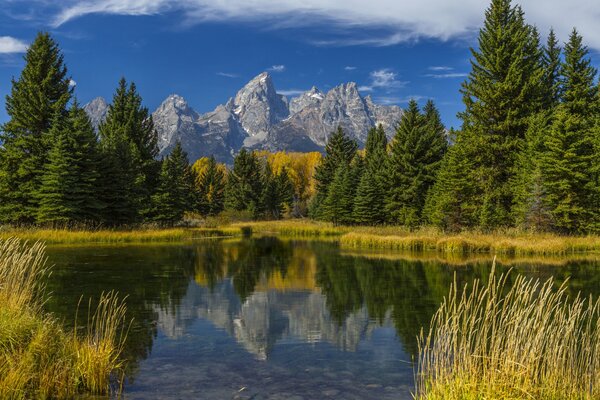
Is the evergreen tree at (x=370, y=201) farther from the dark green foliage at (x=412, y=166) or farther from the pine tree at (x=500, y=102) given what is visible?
the pine tree at (x=500, y=102)

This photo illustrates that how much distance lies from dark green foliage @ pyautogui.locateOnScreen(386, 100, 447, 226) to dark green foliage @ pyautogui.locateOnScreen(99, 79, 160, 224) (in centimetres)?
2815

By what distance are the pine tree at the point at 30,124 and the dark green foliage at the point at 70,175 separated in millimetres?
1172

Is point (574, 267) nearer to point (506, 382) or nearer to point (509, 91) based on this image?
point (506, 382)

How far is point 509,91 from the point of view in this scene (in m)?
44.4

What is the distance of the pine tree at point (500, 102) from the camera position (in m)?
43.9

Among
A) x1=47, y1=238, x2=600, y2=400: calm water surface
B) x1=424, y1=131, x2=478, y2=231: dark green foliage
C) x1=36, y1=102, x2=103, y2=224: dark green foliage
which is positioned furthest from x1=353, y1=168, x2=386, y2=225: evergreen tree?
x1=47, y1=238, x2=600, y2=400: calm water surface

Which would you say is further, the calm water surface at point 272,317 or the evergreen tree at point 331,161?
the evergreen tree at point 331,161

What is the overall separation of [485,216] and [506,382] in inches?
1495

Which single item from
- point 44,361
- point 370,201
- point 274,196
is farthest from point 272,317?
point 274,196

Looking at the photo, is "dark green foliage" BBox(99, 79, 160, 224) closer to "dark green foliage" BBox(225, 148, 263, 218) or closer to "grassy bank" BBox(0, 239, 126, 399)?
"dark green foliage" BBox(225, 148, 263, 218)

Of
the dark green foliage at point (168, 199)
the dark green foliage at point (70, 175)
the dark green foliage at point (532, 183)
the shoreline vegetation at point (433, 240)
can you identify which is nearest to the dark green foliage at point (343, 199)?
the shoreline vegetation at point (433, 240)

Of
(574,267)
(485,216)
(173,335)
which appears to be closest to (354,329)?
(173,335)

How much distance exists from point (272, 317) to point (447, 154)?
128 feet

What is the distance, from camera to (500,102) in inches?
1747
